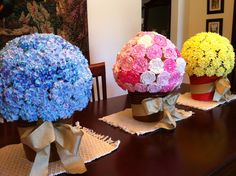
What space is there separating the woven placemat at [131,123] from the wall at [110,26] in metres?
1.07

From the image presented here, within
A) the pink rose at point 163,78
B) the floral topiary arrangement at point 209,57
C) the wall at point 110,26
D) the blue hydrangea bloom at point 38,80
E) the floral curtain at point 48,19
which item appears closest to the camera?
the blue hydrangea bloom at point 38,80

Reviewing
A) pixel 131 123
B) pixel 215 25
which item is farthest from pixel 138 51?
pixel 215 25

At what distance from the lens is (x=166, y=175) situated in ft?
2.10

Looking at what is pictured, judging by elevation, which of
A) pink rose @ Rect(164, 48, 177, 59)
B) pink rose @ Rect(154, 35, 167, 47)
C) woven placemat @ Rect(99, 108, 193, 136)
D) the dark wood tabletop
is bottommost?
the dark wood tabletop

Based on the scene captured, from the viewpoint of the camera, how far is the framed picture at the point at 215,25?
273 cm

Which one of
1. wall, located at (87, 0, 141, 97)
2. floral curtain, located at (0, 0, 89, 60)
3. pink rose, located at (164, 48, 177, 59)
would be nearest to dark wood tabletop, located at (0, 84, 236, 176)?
pink rose, located at (164, 48, 177, 59)

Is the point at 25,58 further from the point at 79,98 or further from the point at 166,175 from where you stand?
the point at 166,175

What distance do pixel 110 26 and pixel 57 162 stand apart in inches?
63.7

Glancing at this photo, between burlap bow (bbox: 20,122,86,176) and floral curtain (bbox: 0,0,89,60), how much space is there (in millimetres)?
1035

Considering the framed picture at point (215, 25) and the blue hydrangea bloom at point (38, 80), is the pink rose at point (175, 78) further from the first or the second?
the framed picture at point (215, 25)

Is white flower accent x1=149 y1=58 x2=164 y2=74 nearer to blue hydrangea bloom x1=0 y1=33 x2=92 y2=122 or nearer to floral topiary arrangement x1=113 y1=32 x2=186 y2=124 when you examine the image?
floral topiary arrangement x1=113 y1=32 x2=186 y2=124

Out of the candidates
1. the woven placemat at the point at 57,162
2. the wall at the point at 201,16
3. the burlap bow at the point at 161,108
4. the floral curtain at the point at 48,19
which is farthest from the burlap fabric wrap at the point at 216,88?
the wall at the point at 201,16

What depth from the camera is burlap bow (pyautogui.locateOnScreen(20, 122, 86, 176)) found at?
2.05 feet

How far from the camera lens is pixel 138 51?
3.00 feet
